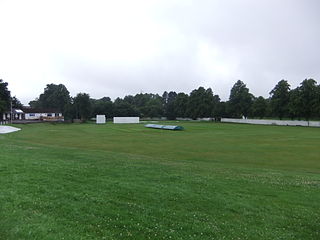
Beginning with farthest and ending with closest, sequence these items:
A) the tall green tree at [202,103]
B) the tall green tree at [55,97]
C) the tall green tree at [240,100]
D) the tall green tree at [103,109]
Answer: the tall green tree at [55,97]
the tall green tree at [103,109]
the tall green tree at [202,103]
the tall green tree at [240,100]

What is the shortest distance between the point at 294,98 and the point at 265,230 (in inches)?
3769

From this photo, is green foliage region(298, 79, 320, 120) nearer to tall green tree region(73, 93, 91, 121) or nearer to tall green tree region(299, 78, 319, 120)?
tall green tree region(299, 78, 319, 120)

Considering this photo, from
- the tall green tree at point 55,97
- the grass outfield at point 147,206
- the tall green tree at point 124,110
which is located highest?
the tall green tree at point 55,97

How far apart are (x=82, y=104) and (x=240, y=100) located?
66.7 meters

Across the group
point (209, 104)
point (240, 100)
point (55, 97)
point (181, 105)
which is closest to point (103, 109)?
point (55, 97)

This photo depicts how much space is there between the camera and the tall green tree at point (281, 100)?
9919 cm

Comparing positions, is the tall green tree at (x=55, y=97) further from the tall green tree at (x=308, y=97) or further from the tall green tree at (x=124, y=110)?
the tall green tree at (x=308, y=97)

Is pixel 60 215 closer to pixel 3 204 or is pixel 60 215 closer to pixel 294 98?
pixel 3 204

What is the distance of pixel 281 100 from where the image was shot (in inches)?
3922

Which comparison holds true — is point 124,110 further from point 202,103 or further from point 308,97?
point 308,97

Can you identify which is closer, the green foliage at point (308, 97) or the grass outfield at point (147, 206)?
the grass outfield at point (147, 206)

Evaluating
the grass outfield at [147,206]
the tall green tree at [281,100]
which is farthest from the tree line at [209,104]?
the grass outfield at [147,206]

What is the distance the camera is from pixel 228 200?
9289mm

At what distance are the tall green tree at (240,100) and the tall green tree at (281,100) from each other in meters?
16.0
